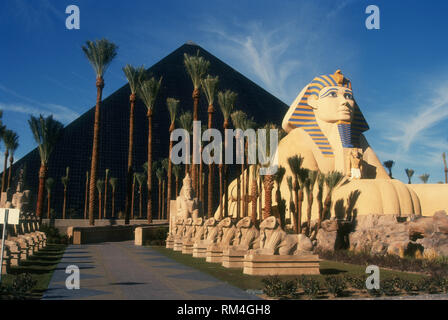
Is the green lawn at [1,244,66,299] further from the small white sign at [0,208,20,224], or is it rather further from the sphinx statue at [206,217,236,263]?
the sphinx statue at [206,217,236,263]

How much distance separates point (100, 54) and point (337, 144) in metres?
16.0

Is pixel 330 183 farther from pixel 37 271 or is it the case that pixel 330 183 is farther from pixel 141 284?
pixel 141 284

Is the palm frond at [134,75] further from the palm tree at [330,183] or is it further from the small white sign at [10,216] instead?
the small white sign at [10,216]

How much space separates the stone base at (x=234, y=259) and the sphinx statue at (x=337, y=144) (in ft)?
47.1

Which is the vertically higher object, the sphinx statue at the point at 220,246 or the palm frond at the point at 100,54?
the palm frond at the point at 100,54

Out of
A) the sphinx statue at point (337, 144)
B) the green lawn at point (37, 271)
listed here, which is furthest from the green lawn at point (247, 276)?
the sphinx statue at point (337, 144)

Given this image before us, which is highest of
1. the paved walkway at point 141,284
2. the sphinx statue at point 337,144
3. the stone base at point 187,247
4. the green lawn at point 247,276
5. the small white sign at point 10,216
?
the sphinx statue at point 337,144

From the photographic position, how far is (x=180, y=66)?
3514 inches

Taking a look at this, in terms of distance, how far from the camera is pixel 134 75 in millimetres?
31922

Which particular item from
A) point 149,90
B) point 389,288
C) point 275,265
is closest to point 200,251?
point 275,265

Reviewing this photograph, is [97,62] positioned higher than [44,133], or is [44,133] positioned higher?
[97,62]

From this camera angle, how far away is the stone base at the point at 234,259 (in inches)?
533

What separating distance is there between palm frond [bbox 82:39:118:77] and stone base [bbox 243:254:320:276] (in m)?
20.4
